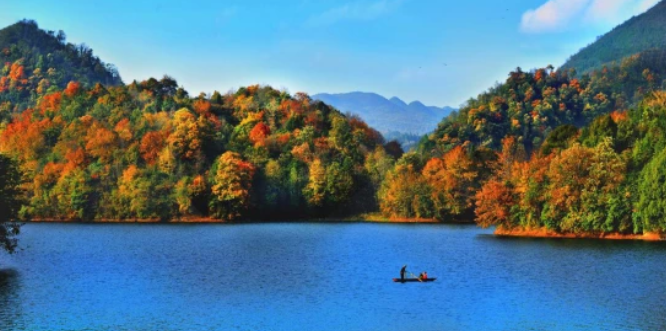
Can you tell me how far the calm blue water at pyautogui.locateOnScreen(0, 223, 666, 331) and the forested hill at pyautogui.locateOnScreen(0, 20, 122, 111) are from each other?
96741mm

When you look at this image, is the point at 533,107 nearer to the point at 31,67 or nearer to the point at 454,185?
the point at 454,185

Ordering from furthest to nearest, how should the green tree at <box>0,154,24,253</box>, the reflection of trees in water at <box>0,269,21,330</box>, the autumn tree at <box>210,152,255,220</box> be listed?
the autumn tree at <box>210,152,255,220</box> < the green tree at <box>0,154,24,253</box> < the reflection of trees in water at <box>0,269,21,330</box>

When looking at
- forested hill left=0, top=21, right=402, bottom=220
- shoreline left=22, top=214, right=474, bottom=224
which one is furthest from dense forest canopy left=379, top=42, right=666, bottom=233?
forested hill left=0, top=21, right=402, bottom=220

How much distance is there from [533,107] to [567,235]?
100259mm

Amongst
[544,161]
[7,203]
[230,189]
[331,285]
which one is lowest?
[331,285]

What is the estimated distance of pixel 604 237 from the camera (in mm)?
72000

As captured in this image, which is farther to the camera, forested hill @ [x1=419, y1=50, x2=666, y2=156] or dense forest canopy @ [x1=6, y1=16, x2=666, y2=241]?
forested hill @ [x1=419, y1=50, x2=666, y2=156]

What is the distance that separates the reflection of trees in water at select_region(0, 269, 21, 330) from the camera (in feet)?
107

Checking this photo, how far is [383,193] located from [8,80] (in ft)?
309

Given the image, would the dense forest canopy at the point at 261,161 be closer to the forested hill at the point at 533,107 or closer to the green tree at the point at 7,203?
the forested hill at the point at 533,107

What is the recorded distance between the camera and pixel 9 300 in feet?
125

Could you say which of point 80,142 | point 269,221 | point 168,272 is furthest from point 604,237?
point 80,142

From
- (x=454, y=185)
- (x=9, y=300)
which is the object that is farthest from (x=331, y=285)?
(x=454, y=185)

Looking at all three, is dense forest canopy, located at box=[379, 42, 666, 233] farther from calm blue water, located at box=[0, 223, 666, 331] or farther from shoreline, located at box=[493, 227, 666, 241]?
calm blue water, located at box=[0, 223, 666, 331]
